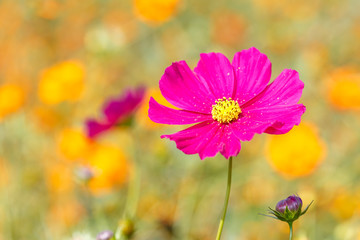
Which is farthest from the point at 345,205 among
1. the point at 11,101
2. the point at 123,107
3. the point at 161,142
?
the point at 11,101

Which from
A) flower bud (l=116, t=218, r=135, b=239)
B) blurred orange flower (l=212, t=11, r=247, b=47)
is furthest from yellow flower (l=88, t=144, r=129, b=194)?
blurred orange flower (l=212, t=11, r=247, b=47)

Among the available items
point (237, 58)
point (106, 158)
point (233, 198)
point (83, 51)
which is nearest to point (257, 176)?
point (233, 198)

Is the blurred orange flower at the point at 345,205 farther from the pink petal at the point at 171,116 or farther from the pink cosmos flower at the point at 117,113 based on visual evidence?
the pink petal at the point at 171,116

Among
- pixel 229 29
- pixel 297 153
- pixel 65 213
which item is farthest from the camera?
pixel 229 29

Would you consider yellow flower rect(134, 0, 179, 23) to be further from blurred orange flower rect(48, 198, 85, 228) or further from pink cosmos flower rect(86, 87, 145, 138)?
blurred orange flower rect(48, 198, 85, 228)

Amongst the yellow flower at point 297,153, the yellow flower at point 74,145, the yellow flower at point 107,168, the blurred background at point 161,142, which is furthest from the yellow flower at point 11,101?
the yellow flower at point 297,153

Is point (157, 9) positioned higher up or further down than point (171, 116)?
higher up

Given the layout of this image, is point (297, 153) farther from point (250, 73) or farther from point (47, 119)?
point (47, 119)
